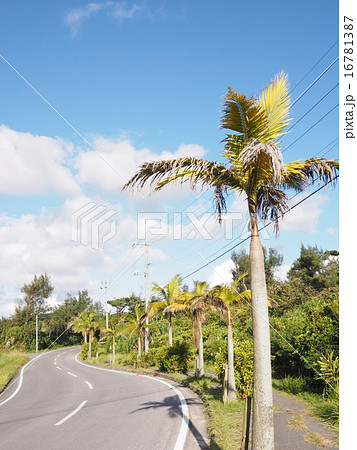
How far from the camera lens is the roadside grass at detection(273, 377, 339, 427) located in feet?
27.2

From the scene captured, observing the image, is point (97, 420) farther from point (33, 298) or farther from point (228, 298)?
point (33, 298)

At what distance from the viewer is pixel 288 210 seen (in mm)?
5754

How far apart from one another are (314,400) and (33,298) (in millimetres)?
80363

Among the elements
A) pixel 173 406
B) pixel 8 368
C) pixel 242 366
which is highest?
pixel 242 366

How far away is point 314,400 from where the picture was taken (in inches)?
406

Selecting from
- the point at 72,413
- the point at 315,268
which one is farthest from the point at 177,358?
the point at 315,268

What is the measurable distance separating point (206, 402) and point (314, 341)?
4.13 metres

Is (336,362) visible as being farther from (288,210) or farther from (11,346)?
(11,346)

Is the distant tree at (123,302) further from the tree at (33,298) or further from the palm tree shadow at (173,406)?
the palm tree shadow at (173,406)


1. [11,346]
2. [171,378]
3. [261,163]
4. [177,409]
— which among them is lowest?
[11,346]

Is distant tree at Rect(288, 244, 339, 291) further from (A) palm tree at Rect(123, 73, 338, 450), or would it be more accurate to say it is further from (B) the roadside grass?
(A) palm tree at Rect(123, 73, 338, 450)

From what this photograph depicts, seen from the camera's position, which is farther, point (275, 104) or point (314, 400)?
point (314, 400)
